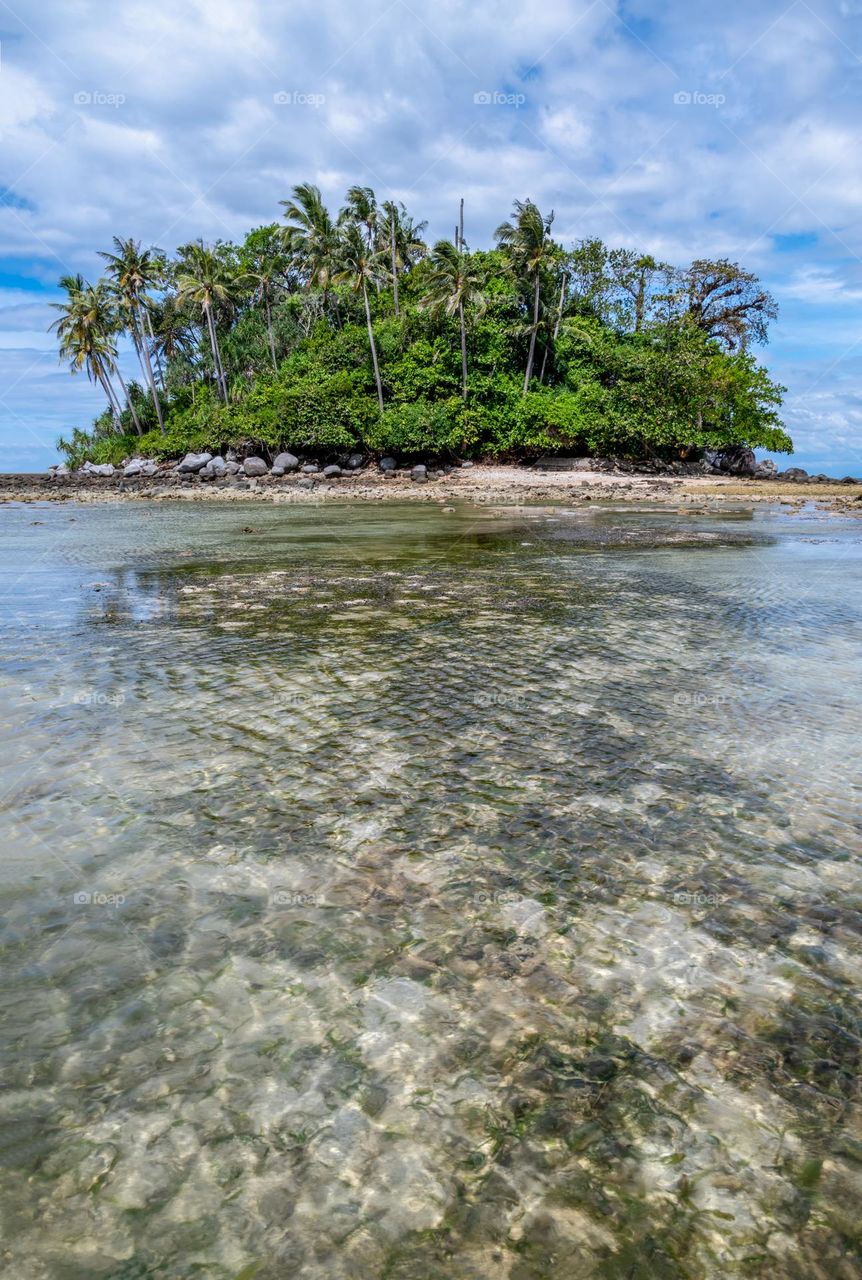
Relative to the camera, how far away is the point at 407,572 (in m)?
16.0

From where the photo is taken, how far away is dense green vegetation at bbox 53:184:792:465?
181ft

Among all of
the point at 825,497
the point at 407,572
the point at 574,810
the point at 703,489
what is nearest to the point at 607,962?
the point at 574,810

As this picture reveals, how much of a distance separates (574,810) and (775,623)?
7.37m

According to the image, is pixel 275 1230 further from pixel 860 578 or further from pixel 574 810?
pixel 860 578
